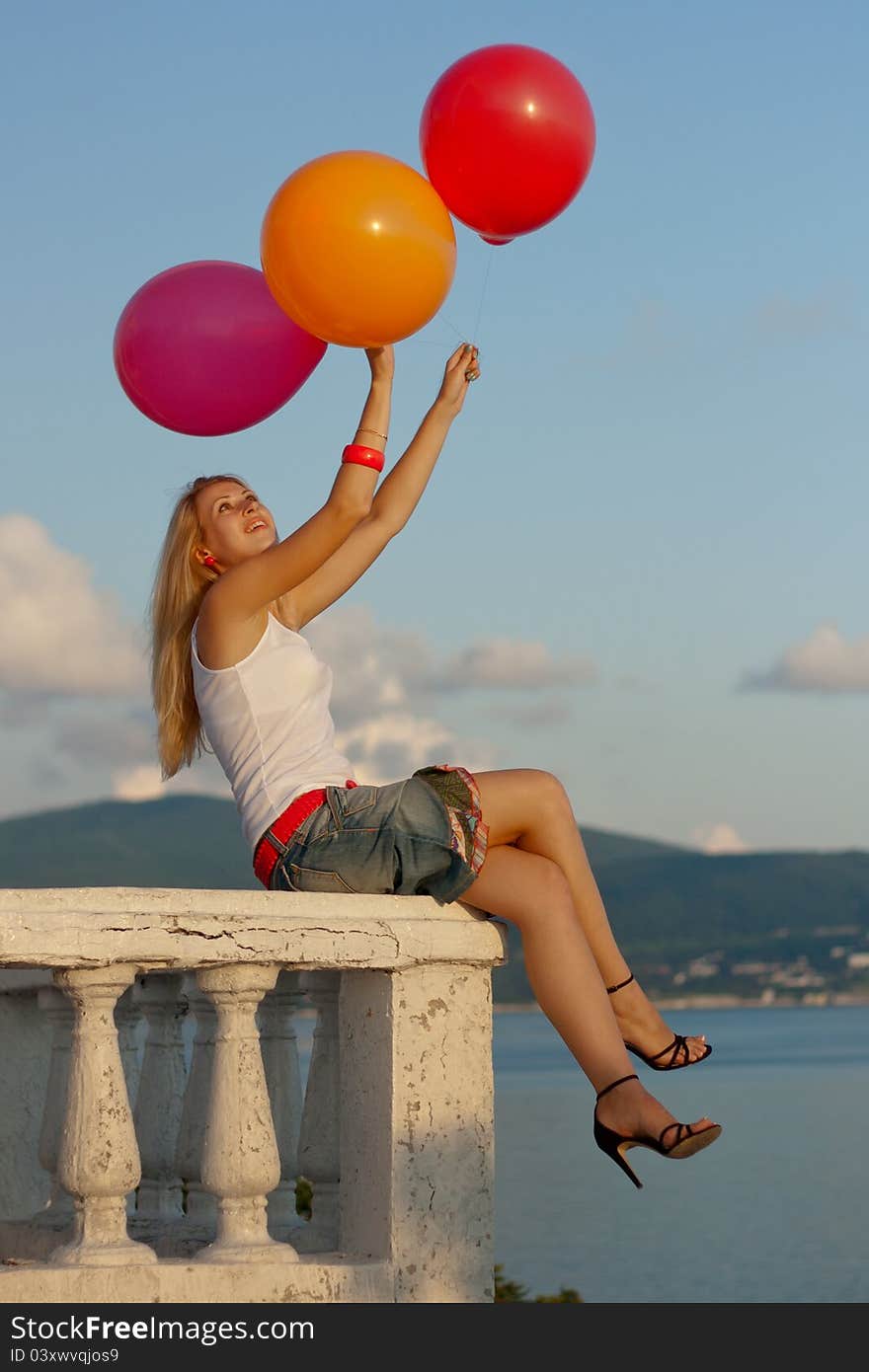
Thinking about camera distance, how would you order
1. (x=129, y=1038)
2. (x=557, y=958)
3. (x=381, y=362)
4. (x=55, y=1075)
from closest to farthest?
1. (x=557, y=958)
2. (x=55, y=1075)
3. (x=129, y=1038)
4. (x=381, y=362)

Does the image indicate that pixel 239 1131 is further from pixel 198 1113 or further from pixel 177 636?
pixel 177 636

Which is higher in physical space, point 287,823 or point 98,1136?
point 287,823

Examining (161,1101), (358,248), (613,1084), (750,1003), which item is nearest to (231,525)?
(358,248)

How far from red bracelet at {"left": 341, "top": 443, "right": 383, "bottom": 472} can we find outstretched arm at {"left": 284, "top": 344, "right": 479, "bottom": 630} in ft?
1.73

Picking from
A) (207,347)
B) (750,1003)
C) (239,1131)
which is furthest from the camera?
(750,1003)

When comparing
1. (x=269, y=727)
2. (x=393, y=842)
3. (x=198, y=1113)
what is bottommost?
(x=198, y=1113)

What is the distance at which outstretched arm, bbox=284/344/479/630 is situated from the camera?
4.92m

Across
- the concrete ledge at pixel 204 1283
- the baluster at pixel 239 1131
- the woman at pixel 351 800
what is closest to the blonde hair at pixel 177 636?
the woman at pixel 351 800

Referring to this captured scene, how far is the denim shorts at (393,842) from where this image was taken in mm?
4047

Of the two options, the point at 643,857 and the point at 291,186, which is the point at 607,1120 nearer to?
the point at 291,186

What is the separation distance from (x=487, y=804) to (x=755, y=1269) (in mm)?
29566

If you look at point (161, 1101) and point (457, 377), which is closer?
point (161, 1101)

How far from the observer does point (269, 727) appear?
4.27m

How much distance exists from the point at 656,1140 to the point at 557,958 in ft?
1.53
